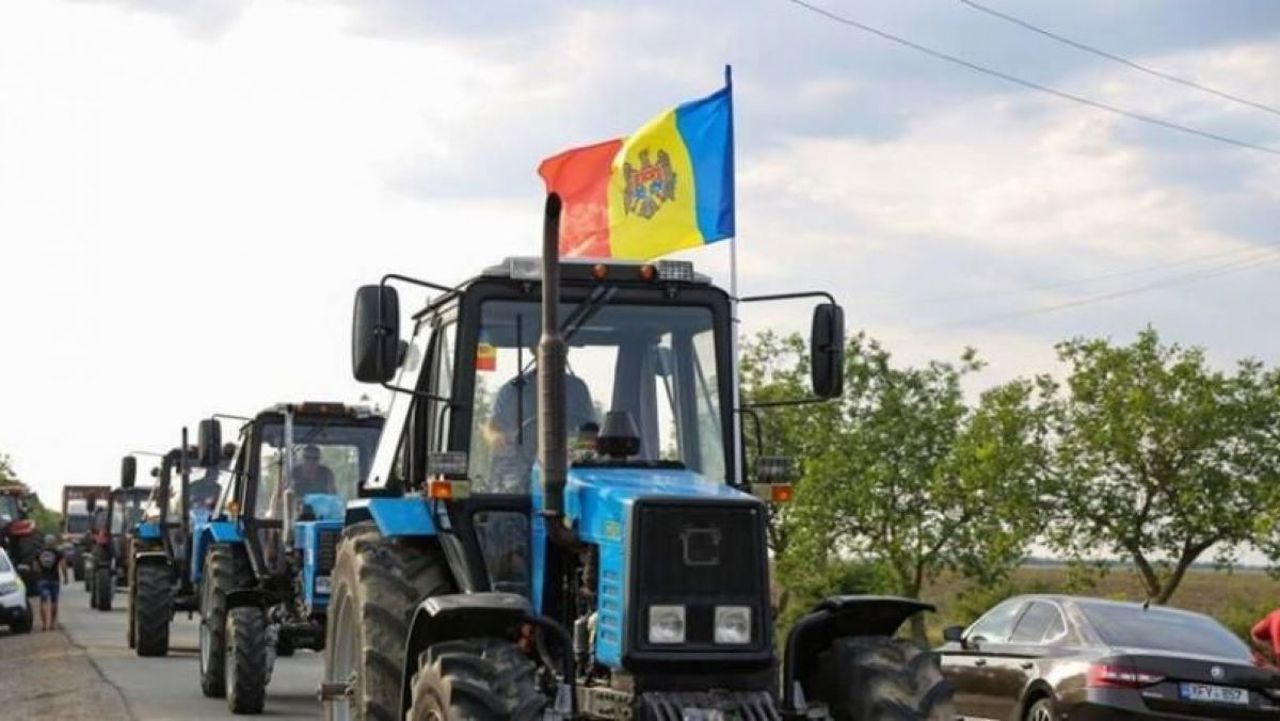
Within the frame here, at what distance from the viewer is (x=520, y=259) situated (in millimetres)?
10250

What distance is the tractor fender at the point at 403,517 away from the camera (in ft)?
34.4

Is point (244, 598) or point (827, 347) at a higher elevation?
point (827, 347)

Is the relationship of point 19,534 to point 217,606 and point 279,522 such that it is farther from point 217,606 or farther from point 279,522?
point 217,606

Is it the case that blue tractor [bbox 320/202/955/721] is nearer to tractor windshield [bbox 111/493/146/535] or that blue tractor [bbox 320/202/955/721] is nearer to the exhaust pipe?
the exhaust pipe

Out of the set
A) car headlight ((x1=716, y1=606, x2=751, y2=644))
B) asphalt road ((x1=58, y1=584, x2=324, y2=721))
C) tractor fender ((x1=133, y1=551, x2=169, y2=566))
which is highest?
car headlight ((x1=716, y1=606, x2=751, y2=644))

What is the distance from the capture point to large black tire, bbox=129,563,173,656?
2508 cm

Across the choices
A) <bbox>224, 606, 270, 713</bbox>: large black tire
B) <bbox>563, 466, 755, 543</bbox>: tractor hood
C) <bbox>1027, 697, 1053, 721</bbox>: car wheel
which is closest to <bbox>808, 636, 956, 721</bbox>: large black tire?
<bbox>563, 466, 755, 543</bbox>: tractor hood

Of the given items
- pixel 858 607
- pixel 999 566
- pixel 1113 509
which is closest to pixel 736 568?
pixel 858 607

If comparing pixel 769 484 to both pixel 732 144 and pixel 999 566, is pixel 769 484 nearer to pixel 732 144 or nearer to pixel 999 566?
pixel 732 144

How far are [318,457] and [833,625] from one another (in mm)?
11596

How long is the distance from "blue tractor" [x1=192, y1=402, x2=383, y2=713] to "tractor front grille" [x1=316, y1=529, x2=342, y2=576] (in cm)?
1

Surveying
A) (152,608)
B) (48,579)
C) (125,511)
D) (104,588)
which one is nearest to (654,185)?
(152,608)

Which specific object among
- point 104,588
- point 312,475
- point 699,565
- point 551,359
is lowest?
point 104,588

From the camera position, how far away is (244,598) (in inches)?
741
